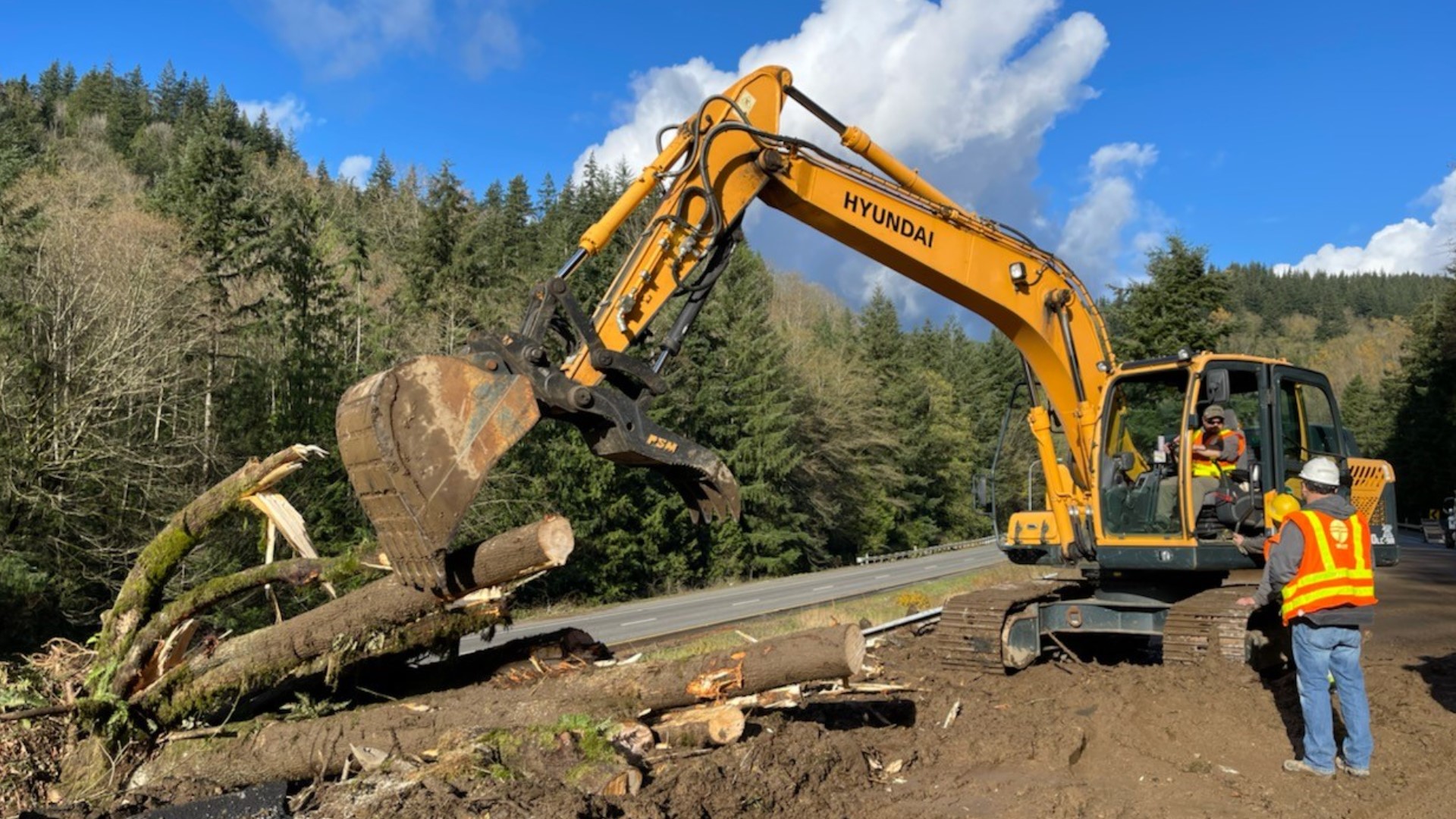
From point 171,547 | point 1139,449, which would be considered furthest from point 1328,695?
point 171,547

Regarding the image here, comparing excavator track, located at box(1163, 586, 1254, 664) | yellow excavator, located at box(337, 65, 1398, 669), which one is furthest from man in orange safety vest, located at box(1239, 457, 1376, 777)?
yellow excavator, located at box(337, 65, 1398, 669)

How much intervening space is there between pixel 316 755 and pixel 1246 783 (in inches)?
213

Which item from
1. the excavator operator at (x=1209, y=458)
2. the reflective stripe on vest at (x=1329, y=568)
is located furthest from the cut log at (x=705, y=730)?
the excavator operator at (x=1209, y=458)

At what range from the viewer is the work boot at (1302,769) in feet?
19.0

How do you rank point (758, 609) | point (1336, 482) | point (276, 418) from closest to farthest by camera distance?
point (1336, 482), point (758, 609), point (276, 418)

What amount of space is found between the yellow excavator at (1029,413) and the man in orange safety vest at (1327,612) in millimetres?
1788

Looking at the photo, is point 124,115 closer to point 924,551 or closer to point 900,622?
point 924,551

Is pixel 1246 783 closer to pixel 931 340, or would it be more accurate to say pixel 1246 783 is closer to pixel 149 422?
pixel 149 422

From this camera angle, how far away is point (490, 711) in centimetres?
608

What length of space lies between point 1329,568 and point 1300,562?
0.52ft

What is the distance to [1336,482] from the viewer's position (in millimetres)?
5988

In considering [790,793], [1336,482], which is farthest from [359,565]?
[1336,482]

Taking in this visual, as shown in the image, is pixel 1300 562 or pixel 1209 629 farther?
pixel 1209 629

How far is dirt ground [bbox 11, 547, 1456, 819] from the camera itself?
5.04 metres
